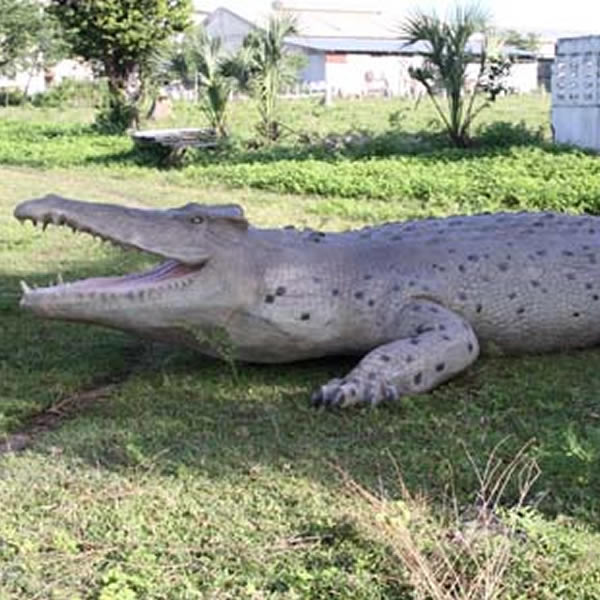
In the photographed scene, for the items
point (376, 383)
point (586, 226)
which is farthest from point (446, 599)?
point (586, 226)

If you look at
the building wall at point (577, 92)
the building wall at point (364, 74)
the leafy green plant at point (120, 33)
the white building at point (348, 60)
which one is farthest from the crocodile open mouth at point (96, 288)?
the building wall at point (364, 74)

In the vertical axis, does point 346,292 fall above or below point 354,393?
above

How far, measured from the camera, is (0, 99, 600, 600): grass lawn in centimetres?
290

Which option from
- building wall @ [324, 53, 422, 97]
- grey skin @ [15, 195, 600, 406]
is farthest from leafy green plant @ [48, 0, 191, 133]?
building wall @ [324, 53, 422, 97]

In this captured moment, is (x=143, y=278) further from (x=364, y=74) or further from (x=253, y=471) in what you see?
(x=364, y=74)

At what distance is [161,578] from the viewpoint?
2898 mm

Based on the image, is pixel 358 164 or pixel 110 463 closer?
pixel 110 463

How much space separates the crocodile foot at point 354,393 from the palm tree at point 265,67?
12281mm

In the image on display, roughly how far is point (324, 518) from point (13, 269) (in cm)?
492

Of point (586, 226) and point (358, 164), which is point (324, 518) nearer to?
point (586, 226)

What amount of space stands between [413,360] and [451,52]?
35.1 feet

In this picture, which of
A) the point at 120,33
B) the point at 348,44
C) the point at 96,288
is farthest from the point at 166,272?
the point at 348,44

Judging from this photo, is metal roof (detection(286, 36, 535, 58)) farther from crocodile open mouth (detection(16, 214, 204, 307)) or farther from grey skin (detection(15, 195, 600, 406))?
crocodile open mouth (detection(16, 214, 204, 307))

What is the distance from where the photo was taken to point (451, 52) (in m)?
14.6
